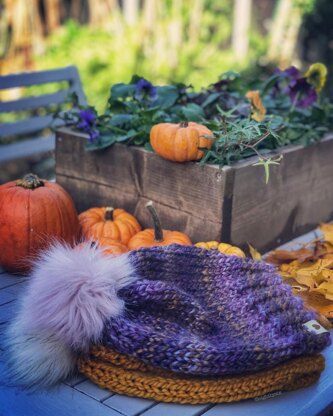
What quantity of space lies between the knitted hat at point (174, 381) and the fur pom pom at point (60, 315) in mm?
50

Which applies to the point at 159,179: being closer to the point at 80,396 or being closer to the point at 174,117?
the point at 174,117

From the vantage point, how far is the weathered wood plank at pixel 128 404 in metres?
1.17

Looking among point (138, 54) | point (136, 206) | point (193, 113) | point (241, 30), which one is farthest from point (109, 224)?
point (241, 30)

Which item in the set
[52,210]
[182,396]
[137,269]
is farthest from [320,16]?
[182,396]

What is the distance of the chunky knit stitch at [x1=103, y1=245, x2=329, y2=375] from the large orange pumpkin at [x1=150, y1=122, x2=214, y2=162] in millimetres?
425

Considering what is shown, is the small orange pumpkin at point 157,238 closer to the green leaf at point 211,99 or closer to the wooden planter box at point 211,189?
the wooden planter box at point 211,189

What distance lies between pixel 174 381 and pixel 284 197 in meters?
0.95

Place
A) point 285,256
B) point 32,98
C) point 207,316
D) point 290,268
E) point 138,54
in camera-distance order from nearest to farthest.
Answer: point 207,316, point 290,268, point 285,256, point 32,98, point 138,54

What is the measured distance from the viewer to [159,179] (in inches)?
74.7

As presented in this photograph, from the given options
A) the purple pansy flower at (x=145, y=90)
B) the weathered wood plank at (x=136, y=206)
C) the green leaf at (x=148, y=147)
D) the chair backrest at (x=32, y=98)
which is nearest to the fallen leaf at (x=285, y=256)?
the weathered wood plank at (x=136, y=206)

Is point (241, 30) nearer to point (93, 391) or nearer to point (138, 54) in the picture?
point (138, 54)

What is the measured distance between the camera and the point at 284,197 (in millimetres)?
2006

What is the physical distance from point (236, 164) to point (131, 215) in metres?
0.40

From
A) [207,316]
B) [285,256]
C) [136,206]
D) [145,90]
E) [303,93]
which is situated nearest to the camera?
[207,316]
